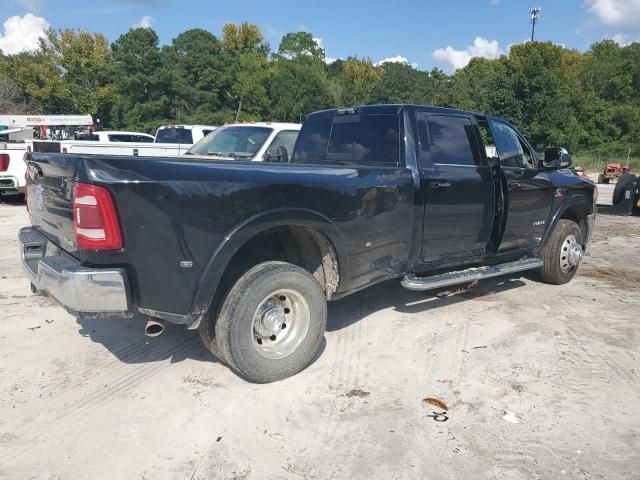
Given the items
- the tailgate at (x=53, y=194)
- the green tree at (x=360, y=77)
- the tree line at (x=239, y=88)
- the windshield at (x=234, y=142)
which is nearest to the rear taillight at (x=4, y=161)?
the windshield at (x=234, y=142)

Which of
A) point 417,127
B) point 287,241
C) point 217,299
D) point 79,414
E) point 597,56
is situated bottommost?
point 79,414

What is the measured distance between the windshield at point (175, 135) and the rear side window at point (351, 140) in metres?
8.93

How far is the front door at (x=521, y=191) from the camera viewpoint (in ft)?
18.0

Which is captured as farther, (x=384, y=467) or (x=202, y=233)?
(x=202, y=233)

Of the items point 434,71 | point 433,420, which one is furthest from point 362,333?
point 434,71

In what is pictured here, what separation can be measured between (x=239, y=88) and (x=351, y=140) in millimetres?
51857

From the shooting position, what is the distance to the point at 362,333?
4797mm

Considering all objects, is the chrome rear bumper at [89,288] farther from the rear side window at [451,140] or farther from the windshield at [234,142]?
the windshield at [234,142]

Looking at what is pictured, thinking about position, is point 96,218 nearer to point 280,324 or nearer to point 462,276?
point 280,324

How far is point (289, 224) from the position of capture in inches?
143

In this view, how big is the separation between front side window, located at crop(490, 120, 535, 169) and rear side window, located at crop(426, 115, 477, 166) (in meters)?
0.48

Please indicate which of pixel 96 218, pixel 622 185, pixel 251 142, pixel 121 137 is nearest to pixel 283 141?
pixel 251 142

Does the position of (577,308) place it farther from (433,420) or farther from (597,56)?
(597,56)

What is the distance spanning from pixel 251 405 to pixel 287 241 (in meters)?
1.30
